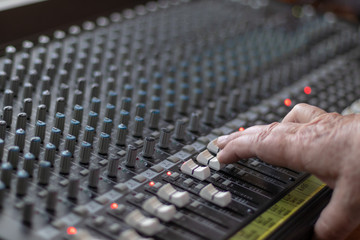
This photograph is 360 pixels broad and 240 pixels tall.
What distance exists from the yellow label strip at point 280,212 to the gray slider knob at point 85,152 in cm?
40

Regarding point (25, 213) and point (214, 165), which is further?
point (214, 165)

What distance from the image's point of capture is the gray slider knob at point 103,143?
137 centimetres

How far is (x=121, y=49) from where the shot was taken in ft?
6.63

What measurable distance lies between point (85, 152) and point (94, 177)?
3.9 inches

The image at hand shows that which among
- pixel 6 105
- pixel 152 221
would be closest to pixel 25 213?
pixel 152 221

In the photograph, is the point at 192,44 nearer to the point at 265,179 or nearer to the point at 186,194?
the point at 265,179

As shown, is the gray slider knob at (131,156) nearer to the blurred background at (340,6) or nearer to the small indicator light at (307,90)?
the small indicator light at (307,90)

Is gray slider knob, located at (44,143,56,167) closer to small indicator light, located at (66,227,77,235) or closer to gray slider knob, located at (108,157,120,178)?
gray slider knob, located at (108,157,120,178)

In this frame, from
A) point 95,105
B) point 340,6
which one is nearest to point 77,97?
point 95,105

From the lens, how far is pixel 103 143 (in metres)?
1.37

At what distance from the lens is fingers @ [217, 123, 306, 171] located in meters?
1.35

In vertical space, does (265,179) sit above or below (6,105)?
below

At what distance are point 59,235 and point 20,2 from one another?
1.22 m

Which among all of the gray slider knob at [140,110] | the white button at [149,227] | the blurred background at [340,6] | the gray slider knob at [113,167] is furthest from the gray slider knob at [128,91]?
the blurred background at [340,6]
